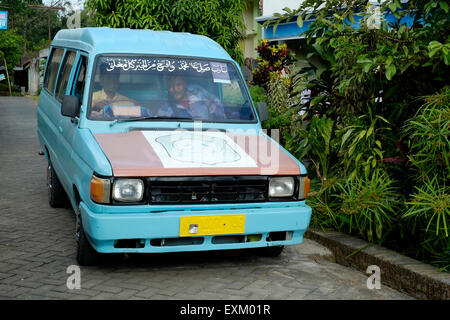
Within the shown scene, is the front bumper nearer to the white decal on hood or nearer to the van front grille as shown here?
the van front grille

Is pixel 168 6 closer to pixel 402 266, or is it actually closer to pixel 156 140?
pixel 156 140

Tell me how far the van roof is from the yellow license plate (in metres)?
2.09

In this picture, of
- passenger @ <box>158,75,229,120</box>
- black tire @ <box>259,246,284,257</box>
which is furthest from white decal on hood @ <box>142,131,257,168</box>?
black tire @ <box>259,246,284,257</box>

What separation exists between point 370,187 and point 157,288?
2.37m

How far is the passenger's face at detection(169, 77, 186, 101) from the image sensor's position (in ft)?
20.7

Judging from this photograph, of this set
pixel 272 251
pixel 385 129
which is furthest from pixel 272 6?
pixel 272 251

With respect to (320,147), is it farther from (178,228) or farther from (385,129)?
(178,228)

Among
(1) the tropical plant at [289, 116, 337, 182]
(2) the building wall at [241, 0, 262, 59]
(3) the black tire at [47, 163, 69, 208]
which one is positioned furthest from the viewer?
(2) the building wall at [241, 0, 262, 59]

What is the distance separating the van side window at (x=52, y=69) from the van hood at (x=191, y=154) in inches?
120

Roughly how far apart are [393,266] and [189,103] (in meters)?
2.42

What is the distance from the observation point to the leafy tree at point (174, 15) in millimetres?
11742

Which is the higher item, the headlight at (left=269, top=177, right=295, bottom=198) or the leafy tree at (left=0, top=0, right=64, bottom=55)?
the leafy tree at (left=0, top=0, right=64, bottom=55)

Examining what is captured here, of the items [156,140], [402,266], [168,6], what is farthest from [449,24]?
[168,6]

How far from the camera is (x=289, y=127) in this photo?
10914 millimetres
